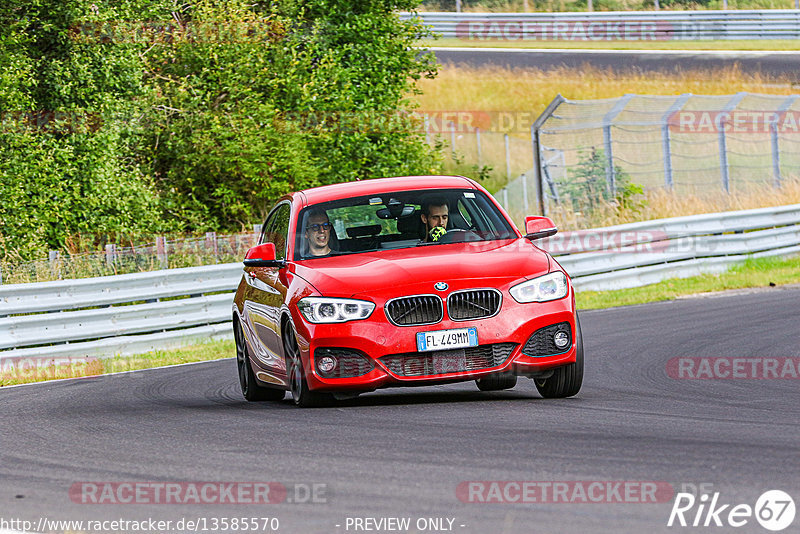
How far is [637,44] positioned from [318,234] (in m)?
45.2

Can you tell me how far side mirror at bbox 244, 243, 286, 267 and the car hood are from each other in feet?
1.12

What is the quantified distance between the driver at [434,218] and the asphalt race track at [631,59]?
37823 mm

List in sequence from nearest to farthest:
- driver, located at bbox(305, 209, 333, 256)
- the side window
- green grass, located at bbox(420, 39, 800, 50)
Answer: driver, located at bbox(305, 209, 333, 256) → the side window → green grass, located at bbox(420, 39, 800, 50)

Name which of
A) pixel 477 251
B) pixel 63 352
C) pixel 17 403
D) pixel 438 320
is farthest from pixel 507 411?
pixel 63 352

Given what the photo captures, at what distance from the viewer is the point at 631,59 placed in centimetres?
4953

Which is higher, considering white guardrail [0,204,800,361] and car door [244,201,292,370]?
car door [244,201,292,370]

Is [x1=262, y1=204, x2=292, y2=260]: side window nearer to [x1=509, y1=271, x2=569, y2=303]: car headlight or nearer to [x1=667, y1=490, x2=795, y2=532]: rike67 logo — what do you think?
[x1=509, y1=271, x2=569, y2=303]: car headlight

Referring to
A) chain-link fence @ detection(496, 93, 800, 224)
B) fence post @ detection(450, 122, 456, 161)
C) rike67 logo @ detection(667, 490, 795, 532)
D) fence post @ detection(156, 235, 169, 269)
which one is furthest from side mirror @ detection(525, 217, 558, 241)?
fence post @ detection(450, 122, 456, 161)

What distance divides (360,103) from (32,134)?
27.5 ft

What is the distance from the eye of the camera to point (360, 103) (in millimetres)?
30672

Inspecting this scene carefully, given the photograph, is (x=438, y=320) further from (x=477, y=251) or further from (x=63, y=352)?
(x=63, y=352)

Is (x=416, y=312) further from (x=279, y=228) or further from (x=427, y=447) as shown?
(x=279, y=228)

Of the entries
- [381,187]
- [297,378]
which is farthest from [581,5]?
[297,378]

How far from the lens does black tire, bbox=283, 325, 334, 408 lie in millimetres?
9133
